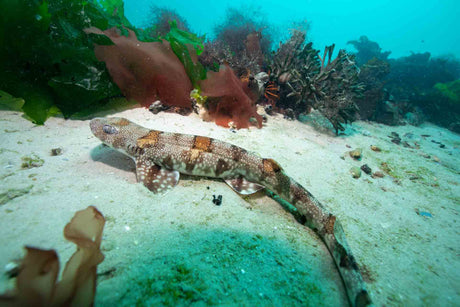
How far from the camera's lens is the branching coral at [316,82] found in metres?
7.05

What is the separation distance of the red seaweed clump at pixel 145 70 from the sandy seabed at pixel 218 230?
1714 mm

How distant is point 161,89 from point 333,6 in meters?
220

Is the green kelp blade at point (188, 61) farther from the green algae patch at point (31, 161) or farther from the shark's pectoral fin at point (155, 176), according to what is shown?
the green algae patch at point (31, 161)

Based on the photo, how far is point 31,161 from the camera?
10.1ft

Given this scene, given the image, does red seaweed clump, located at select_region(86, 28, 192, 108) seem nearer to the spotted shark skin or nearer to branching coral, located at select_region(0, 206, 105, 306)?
the spotted shark skin

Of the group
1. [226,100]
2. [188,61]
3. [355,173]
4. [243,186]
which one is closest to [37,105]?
[188,61]

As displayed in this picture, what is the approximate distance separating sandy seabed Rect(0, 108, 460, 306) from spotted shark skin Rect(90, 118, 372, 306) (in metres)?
0.24

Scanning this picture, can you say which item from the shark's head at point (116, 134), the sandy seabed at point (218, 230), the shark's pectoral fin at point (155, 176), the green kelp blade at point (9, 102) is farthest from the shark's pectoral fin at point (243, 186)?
the green kelp blade at point (9, 102)

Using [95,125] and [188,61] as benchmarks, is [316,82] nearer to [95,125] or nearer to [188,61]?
[188,61]

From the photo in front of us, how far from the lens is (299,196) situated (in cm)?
317

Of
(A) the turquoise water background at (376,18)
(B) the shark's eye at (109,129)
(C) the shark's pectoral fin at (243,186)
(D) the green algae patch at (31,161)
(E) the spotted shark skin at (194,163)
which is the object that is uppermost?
(A) the turquoise water background at (376,18)

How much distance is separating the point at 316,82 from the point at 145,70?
6300 mm

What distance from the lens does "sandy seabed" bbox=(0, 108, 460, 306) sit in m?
1.83

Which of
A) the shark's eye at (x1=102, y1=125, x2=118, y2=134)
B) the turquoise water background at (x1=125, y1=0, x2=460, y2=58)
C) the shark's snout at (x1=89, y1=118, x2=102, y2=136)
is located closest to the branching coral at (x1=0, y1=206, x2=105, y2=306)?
the shark's eye at (x1=102, y1=125, x2=118, y2=134)
